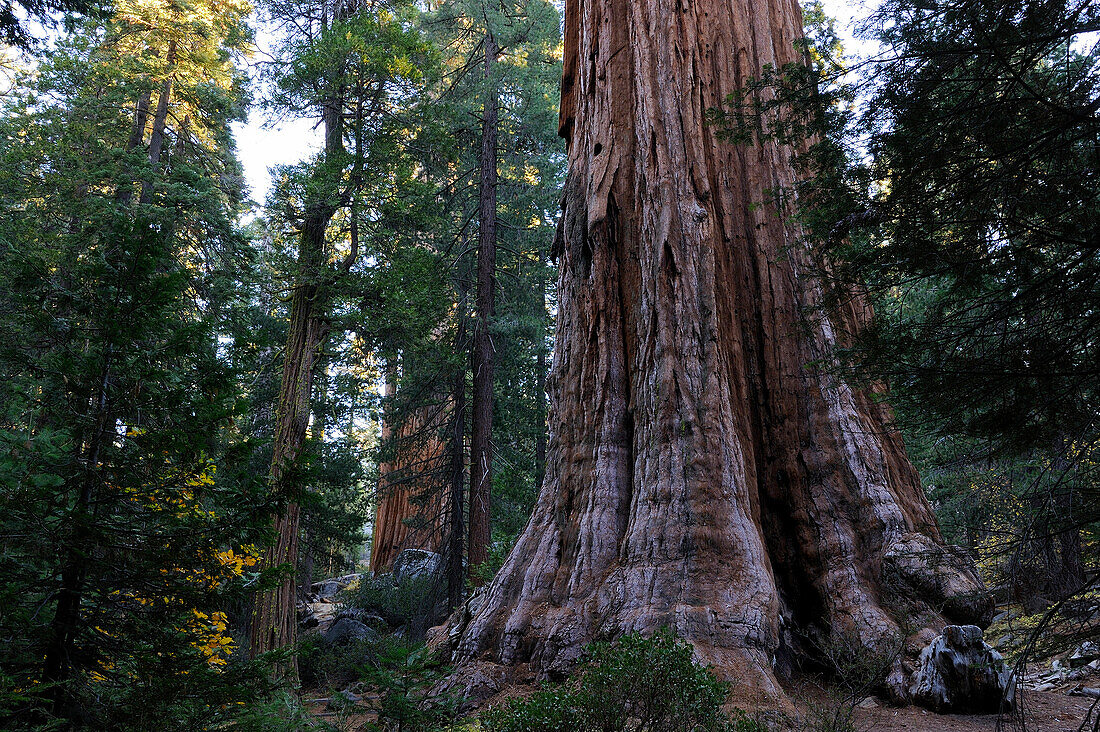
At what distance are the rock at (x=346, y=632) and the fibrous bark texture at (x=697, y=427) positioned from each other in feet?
26.8

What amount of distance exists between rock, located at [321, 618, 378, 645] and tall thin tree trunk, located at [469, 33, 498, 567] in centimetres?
326

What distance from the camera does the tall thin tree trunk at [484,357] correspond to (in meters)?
11.2

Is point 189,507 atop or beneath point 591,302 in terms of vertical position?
beneath

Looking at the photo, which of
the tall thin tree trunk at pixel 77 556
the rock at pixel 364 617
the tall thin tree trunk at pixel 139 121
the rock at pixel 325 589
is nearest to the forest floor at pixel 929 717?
the tall thin tree trunk at pixel 77 556

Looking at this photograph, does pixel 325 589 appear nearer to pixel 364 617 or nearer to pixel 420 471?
pixel 364 617

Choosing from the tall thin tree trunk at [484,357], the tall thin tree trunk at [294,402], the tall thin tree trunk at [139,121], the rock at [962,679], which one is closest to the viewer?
the rock at [962,679]

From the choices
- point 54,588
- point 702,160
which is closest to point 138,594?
point 54,588

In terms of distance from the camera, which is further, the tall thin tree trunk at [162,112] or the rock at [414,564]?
the rock at [414,564]

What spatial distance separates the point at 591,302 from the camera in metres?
6.18

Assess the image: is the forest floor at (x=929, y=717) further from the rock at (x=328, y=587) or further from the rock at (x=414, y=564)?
the rock at (x=328, y=587)

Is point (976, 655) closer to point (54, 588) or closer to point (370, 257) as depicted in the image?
point (54, 588)

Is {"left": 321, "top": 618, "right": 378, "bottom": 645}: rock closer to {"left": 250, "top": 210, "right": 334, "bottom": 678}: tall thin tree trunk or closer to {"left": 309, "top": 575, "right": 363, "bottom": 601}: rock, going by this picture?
{"left": 250, "top": 210, "right": 334, "bottom": 678}: tall thin tree trunk

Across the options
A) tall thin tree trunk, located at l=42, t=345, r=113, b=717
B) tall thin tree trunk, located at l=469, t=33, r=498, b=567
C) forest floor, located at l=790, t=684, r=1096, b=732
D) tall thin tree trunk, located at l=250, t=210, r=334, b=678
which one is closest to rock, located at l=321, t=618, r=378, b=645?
tall thin tree trunk, located at l=469, t=33, r=498, b=567

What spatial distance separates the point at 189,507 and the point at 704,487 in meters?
3.49
